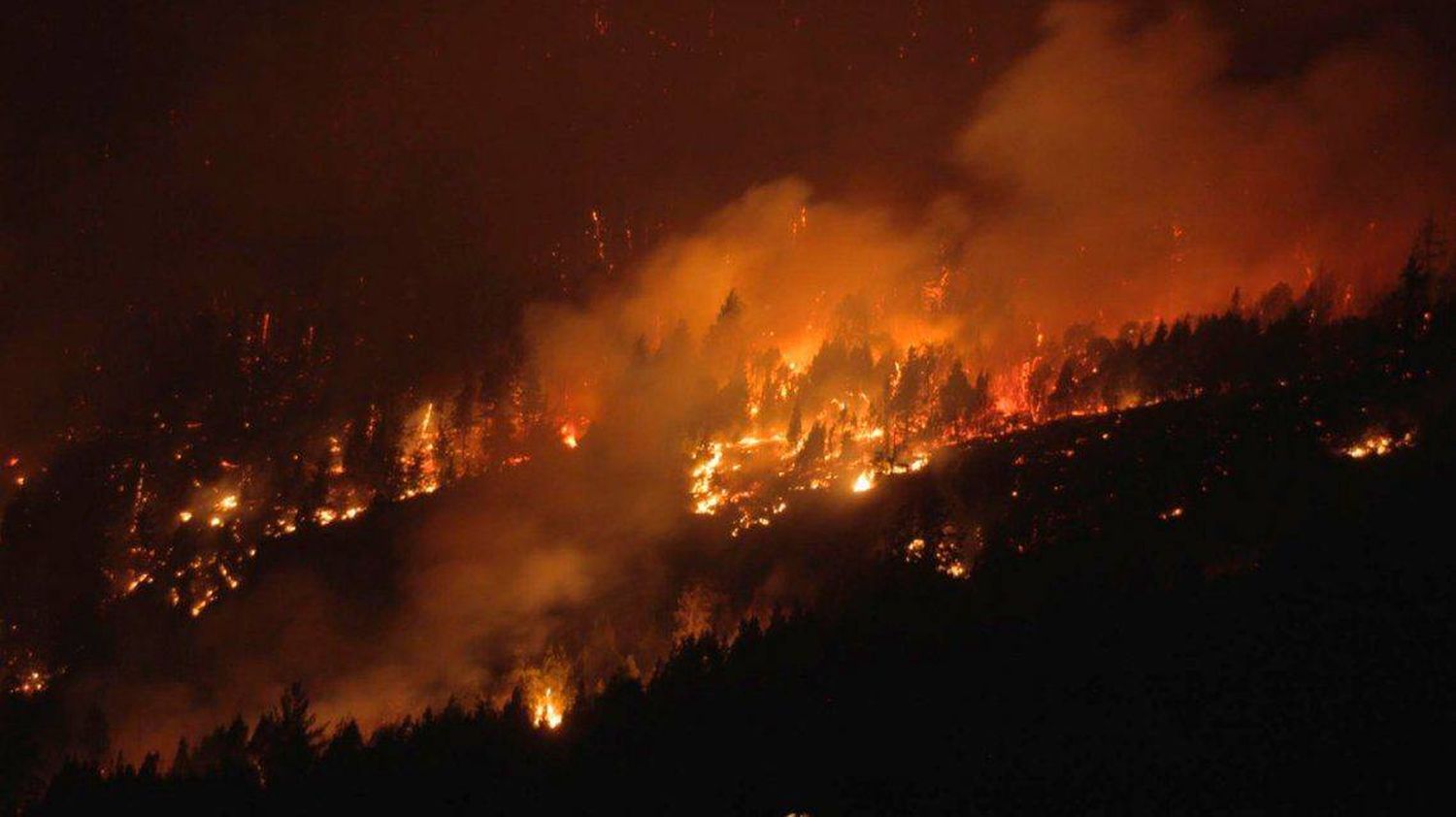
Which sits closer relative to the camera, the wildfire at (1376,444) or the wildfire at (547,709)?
the wildfire at (1376,444)

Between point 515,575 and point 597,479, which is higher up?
point 597,479

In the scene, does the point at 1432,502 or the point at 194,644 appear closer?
the point at 1432,502

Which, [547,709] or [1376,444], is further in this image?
[547,709]

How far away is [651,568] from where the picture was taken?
13300 cm

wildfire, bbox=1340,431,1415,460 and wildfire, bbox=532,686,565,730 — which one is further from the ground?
wildfire, bbox=1340,431,1415,460

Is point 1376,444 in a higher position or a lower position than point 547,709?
higher

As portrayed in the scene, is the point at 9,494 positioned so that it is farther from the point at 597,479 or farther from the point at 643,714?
the point at 643,714

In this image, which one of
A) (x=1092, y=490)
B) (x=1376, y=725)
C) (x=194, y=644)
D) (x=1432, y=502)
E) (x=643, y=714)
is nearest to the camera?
(x=1376, y=725)

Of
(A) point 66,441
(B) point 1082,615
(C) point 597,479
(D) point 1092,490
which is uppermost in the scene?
(A) point 66,441

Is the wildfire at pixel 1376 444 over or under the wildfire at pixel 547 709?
over

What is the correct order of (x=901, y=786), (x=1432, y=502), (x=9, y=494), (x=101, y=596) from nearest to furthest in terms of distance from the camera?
(x=901, y=786)
(x=1432, y=502)
(x=101, y=596)
(x=9, y=494)

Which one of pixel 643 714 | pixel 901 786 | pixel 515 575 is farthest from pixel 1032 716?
pixel 515 575

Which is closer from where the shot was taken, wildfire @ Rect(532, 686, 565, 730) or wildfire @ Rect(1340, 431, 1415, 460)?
wildfire @ Rect(1340, 431, 1415, 460)

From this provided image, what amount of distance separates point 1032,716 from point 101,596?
14599cm
